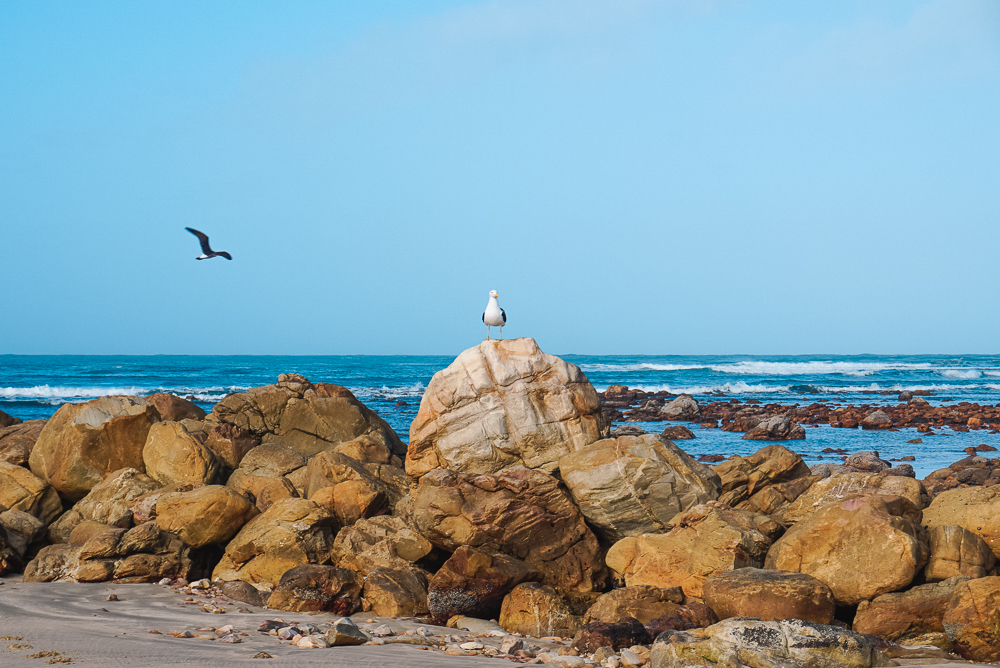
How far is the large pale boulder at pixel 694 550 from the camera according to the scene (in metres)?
8.32

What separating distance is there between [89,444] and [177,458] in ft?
5.14

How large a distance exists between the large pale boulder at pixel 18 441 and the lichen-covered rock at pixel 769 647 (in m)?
11.2

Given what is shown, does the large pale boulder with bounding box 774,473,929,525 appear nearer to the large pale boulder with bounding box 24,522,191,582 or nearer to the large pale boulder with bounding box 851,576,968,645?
the large pale boulder with bounding box 851,576,968,645

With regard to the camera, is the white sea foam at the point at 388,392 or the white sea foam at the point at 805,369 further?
the white sea foam at the point at 805,369

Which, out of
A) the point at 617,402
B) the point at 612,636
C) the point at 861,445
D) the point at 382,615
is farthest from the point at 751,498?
the point at 617,402

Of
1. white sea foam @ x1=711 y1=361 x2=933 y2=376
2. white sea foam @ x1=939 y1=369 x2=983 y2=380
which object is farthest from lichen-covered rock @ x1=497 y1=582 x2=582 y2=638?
white sea foam @ x1=939 y1=369 x2=983 y2=380

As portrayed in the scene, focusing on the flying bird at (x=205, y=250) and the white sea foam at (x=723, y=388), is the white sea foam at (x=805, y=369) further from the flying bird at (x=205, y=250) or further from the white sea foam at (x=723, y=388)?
the flying bird at (x=205, y=250)

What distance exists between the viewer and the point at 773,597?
23.6ft

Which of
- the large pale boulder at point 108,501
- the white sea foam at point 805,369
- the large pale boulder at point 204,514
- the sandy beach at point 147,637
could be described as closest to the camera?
the sandy beach at point 147,637

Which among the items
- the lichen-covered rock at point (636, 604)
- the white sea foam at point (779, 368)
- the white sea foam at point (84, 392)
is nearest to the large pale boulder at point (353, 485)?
the lichen-covered rock at point (636, 604)

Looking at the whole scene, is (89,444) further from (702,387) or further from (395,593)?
(702,387)

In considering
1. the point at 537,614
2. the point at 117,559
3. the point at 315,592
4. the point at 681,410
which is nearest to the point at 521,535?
the point at 537,614

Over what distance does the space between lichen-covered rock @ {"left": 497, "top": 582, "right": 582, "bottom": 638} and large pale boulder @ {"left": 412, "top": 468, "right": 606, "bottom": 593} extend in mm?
691

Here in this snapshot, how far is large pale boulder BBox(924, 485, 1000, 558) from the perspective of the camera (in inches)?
338
